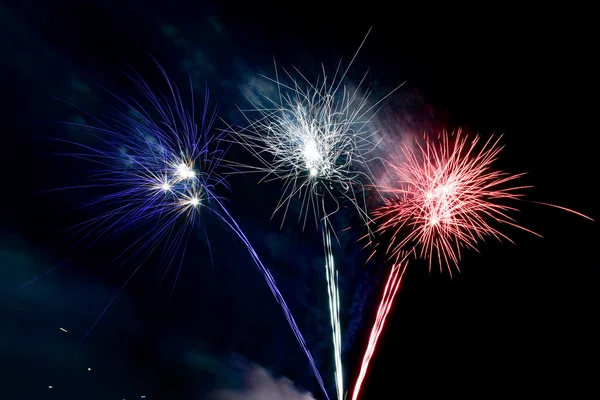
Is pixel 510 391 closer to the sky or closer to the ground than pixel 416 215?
closer to the ground

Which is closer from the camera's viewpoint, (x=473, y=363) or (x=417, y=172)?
(x=417, y=172)

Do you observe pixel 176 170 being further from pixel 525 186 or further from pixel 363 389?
pixel 363 389

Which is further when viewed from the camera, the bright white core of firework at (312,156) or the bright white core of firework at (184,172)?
the bright white core of firework at (184,172)

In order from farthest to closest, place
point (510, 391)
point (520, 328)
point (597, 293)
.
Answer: point (510, 391)
point (520, 328)
point (597, 293)

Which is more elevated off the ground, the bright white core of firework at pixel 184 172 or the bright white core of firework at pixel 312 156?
the bright white core of firework at pixel 312 156

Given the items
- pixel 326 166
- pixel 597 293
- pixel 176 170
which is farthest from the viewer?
pixel 597 293

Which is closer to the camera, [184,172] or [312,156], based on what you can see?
[312,156]

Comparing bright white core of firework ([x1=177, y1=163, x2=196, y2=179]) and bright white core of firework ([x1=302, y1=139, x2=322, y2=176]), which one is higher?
bright white core of firework ([x1=302, y1=139, x2=322, y2=176])

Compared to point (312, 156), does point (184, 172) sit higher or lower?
lower

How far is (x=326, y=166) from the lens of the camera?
8.17 meters

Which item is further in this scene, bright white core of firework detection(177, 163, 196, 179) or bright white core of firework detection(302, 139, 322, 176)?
bright white core of firework detection(177, 163, 196, 179)

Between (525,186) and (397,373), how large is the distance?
1218 cm

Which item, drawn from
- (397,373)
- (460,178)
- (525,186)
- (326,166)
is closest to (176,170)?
(326,166)

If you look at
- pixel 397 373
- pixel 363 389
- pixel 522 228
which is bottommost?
pixel 363 389
